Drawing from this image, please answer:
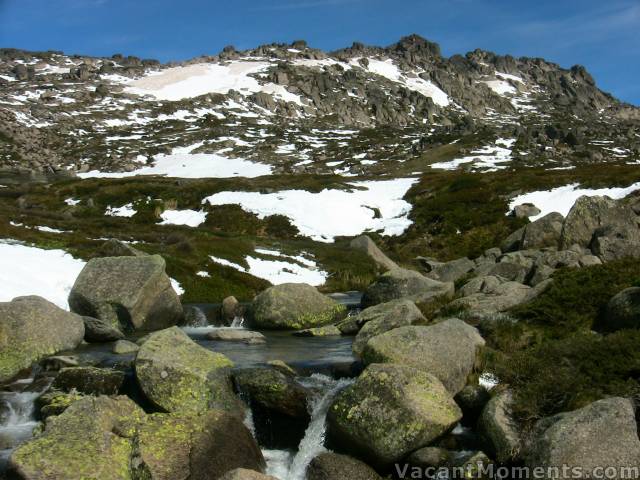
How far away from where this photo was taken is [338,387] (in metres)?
15.1

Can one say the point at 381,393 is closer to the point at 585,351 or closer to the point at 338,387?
the point at 338,387

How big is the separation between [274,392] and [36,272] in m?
20.2

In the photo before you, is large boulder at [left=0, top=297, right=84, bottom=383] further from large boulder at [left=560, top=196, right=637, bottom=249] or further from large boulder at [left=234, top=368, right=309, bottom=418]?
large boulder at [left=560, top=196, right=637, bottom=249]

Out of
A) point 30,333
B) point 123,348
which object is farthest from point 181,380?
point 30,333

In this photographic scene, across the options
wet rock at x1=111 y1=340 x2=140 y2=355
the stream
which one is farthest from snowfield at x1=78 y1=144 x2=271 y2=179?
wet rock at x1=111 y1=340 x2=140 y2=355

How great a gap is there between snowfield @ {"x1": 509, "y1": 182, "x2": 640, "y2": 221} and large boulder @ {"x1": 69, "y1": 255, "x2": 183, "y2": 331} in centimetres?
3814

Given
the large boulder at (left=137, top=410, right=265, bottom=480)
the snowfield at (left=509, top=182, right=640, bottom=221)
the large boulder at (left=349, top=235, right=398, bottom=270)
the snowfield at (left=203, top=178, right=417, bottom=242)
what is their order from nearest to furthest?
1. the large boulder at (left=137, top=410, right=265, bottom=480)
2. the large boulder at (left=349, top=235, right=398, bottom=270)
3. the snowfield at (left=509, top=182, right=640, bottom=221)
4. the snowfield at (left=203, top=178, right=417, bottom=242)

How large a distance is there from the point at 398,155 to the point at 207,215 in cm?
8719

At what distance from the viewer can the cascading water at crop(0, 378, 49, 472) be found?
12828 millimetres

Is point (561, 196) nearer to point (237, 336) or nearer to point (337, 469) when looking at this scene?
point (237, 336)

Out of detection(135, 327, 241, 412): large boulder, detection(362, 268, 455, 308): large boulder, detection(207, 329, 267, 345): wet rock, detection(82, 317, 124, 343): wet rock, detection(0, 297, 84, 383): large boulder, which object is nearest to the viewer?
detection(135, 327, 241, 412): large boulder

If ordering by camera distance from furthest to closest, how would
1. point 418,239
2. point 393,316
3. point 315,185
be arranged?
1. point 315,185
2. point 418,239
3. point 393,316

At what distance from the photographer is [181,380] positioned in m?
14.1

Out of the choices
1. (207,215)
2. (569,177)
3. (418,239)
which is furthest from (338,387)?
(569,177)
